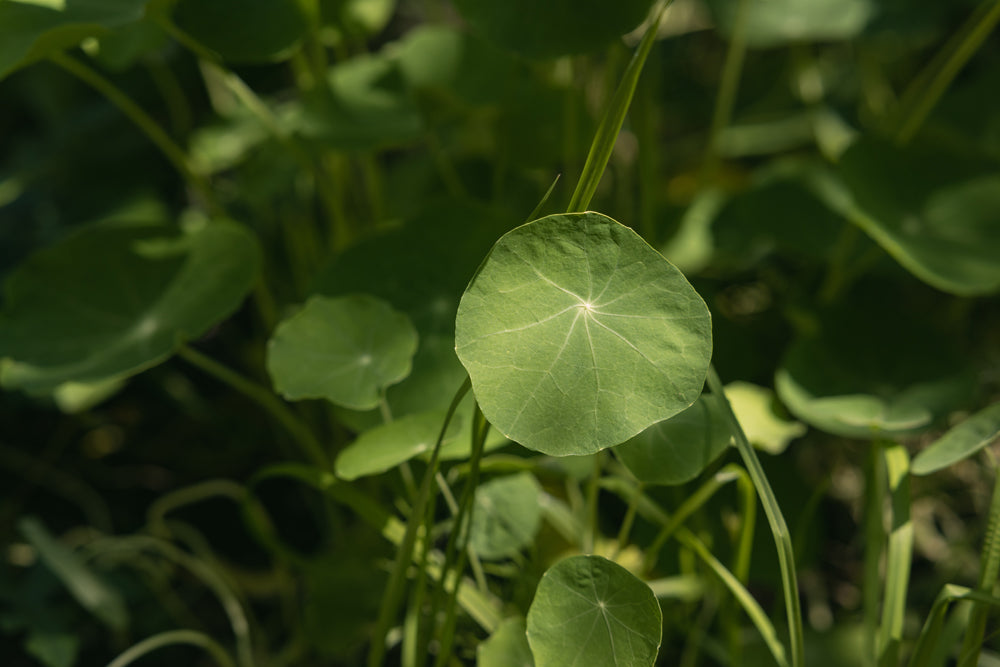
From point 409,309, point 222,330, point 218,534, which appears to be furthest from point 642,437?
point 222,330

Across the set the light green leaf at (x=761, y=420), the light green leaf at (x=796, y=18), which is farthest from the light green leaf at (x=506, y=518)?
the light green leaf at (x=796, y=18)

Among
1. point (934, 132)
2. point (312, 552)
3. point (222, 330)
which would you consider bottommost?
point (312, 552)

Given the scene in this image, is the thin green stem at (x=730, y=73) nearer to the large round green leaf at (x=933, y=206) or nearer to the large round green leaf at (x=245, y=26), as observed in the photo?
the large round green leaf at (x=933, y=206)

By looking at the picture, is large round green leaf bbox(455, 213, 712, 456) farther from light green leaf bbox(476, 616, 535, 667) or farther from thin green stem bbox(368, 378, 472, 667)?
light green leaf bbox(476, 616, 535, 667)

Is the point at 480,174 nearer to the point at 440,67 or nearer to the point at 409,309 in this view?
the point at 440,67

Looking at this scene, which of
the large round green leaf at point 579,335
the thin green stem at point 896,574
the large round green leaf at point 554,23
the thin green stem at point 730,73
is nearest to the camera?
the large round green leaf at point 579,335

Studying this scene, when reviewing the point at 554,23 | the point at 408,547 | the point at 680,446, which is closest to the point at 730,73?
the point at 554,23

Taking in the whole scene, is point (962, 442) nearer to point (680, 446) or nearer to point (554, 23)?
point (680, 446)
